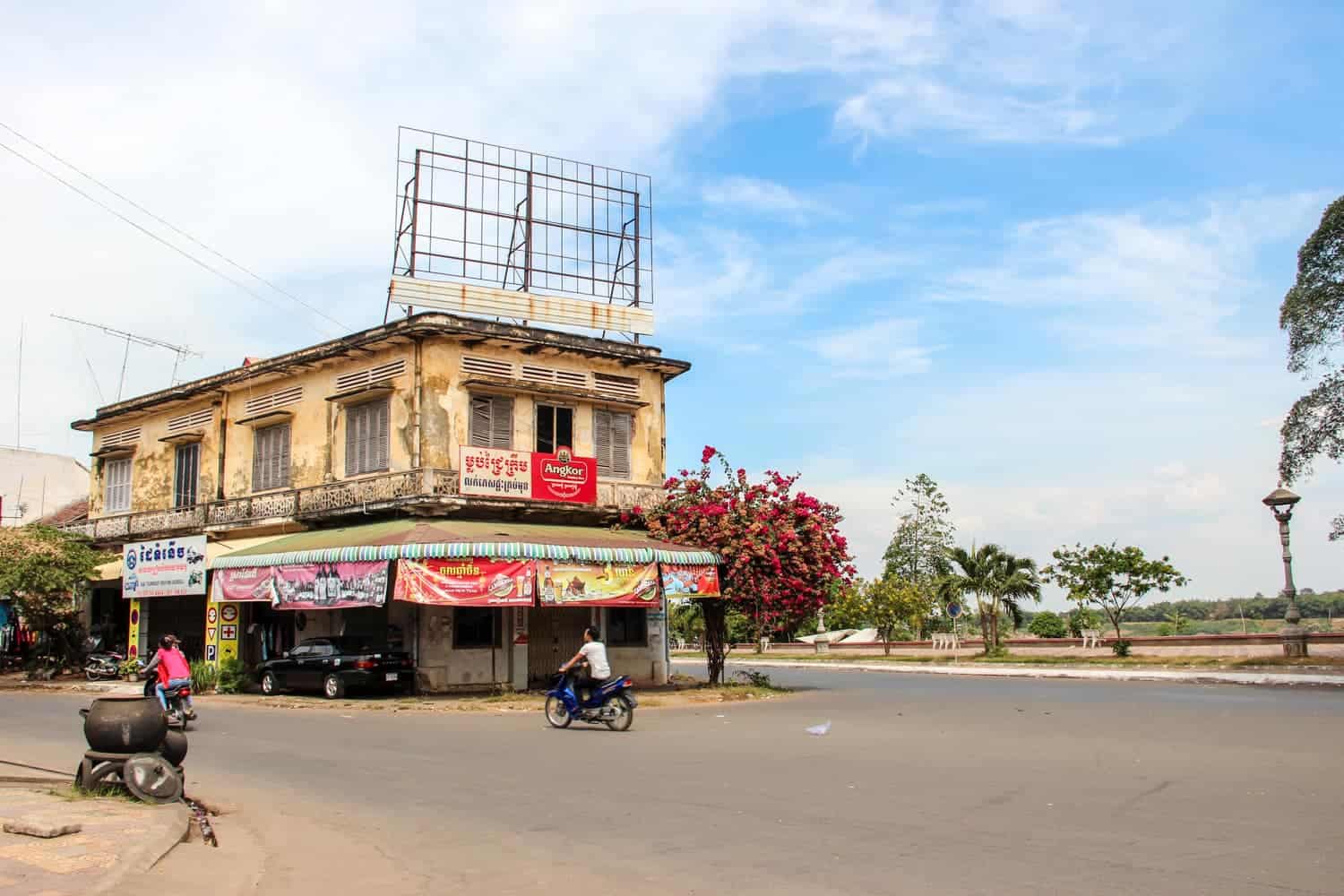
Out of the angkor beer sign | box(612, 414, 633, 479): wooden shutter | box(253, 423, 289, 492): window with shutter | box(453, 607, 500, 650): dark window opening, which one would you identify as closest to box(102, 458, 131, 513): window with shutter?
box(253, 423, 289, 492): window with shutter

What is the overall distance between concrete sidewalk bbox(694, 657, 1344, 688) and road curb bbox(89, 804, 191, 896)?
79.4 ft

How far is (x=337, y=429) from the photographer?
27.9 metres

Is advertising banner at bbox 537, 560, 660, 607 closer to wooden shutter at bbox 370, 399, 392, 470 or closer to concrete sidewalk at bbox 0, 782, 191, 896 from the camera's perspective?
wooden shutter at bbox 370, 399, 392, 470

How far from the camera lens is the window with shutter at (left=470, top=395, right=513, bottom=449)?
26.6 meters

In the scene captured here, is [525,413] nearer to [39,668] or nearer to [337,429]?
[337,429]

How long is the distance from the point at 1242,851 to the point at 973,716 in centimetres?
1143

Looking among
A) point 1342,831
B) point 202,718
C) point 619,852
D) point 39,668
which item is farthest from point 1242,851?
point 39,668

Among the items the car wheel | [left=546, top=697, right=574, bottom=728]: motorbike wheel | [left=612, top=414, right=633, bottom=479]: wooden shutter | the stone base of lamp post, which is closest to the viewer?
[left=546, top=697, right=574, bottom=728]: motorbike wheel

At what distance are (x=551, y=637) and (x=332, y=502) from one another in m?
6.18

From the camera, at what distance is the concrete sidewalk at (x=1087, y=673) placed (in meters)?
26.2

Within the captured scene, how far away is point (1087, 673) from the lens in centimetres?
3141

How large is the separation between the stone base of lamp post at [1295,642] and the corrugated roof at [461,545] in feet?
54.3

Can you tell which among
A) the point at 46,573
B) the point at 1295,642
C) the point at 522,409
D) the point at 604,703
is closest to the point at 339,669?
the point at 522,409

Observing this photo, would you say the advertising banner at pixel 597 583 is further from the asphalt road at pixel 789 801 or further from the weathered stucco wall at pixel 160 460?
the weathered stucco wall at pixel 160 460
